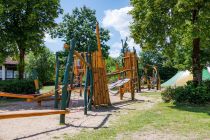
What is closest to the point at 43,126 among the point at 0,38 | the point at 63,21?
the point at 0,38

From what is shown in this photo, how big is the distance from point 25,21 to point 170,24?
35.7ft

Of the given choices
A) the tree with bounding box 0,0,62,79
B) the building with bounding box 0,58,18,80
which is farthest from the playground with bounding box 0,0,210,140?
the building with bounding box 0,58,18,80

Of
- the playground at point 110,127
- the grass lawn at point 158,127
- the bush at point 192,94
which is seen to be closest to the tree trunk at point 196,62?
the bush at point 192,94

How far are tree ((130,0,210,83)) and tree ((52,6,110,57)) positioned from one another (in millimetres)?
35958

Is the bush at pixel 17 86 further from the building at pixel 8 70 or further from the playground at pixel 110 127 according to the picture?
the building at pixel 8 70

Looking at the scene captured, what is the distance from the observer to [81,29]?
184ft

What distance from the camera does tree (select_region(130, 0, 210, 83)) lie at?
1515 centimetres

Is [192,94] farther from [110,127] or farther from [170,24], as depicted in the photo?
[110,127]

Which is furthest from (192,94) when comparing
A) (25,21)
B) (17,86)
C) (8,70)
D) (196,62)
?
(8,70)

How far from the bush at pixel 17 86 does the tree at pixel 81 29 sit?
29.9 m

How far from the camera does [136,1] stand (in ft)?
54.7

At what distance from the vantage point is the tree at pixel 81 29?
54.1m

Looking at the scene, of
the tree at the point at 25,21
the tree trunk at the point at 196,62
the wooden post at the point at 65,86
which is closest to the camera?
the wooden post at the point at 65,86

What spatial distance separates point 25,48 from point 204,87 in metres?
12.6
